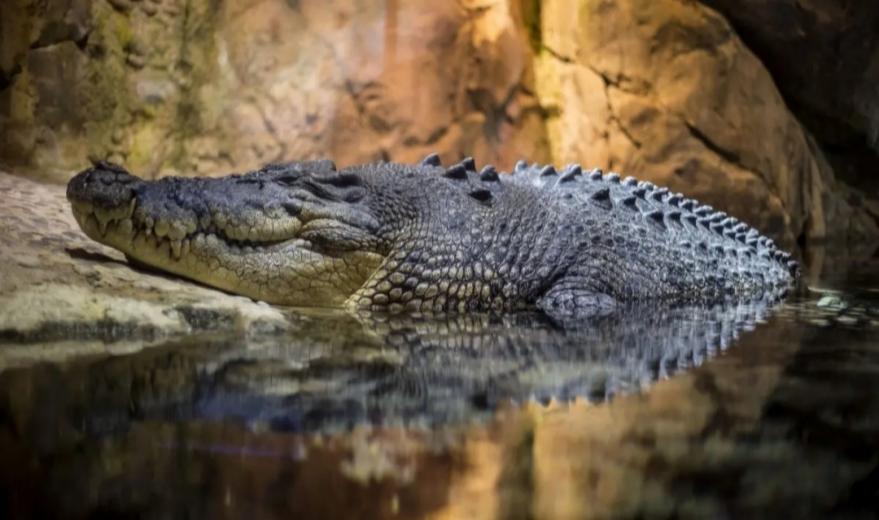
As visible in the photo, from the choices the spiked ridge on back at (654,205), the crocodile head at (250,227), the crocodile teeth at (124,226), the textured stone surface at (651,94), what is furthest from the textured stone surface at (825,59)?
the crocodile teeth at (124,226)

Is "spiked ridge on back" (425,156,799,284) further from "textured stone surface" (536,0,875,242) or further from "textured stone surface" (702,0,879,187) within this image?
"textured stone surface" (702,0,879,187)

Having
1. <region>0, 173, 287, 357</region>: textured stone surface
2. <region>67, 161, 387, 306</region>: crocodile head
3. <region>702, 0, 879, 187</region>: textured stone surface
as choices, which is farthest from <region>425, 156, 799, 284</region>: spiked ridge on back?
<region>702, 0, 879, 187</region>: textured stone surface

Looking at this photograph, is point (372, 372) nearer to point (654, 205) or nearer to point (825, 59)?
point (654, 205)

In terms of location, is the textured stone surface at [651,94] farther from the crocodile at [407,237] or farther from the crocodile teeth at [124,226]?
the crocodile teeth at [124,226]

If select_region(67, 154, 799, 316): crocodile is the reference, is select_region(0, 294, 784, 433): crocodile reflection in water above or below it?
below

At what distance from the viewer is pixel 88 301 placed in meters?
2.78

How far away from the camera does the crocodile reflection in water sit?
183 cm

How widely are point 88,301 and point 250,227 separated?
86 centimetres

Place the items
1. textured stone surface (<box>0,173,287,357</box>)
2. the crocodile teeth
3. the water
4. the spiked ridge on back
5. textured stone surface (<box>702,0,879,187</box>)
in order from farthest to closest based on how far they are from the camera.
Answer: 1. textured stone surface (<box>702,0,879,187</box>)
2. the spiked ridge on back
3. the crocodile teeth
4. textured stone surface (<box>0,173,287,357</box>)
5. the water

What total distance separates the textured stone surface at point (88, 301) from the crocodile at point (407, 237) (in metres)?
0.17

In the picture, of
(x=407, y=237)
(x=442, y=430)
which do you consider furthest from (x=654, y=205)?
(x=442, y=430)

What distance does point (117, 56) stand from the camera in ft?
19.6

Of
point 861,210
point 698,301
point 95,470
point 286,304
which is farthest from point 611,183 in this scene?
point 861,210

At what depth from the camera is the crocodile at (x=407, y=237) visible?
3.33 metres
